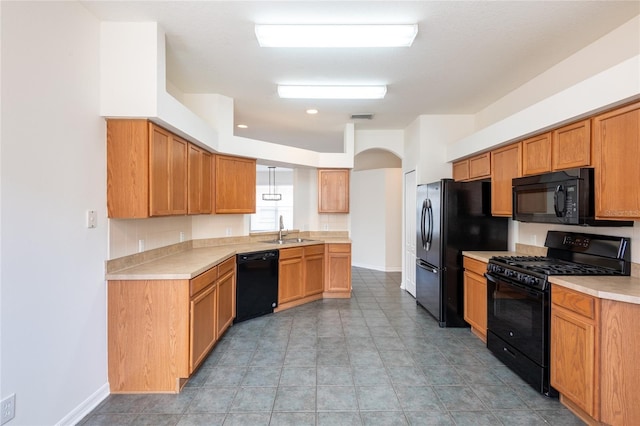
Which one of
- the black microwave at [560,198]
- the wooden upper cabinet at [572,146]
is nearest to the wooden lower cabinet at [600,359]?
the black microwave at [560,198]

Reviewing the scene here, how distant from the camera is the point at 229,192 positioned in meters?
3.89

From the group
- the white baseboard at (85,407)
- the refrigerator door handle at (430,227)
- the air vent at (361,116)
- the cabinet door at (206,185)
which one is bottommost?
the white baseboard at (85,407)

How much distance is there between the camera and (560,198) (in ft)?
7.78

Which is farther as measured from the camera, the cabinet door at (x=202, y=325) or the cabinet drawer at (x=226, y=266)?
the cabinet drawer at (x=226, y=266)

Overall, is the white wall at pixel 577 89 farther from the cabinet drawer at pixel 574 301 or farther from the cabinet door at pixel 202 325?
the cabinet door at pixel 202 325

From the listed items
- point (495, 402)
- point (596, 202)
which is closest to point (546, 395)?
point (495, 402)

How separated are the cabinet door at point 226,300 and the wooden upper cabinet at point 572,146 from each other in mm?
3260

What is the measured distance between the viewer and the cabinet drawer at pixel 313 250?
14.5 feet

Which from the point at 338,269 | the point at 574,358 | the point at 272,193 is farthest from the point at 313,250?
the point at 272,193

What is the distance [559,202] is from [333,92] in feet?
7.84

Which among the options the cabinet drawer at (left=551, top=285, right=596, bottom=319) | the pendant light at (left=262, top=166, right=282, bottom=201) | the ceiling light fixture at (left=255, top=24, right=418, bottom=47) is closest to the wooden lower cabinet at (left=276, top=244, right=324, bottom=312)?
the ceiling light fixture at (left=255, top=24, right=418, bottom=47)

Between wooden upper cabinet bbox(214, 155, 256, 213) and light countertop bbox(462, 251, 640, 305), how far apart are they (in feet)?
11.0

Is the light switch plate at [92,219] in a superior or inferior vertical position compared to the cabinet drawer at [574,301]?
superior

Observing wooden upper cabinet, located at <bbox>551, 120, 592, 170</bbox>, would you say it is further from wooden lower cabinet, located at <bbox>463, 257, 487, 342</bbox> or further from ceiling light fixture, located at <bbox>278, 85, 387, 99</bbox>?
ceiling light fixture, located at <bbox>278, 85, 387, 99</bbox>
